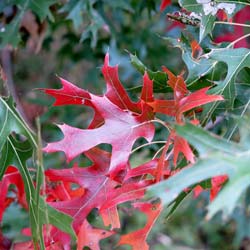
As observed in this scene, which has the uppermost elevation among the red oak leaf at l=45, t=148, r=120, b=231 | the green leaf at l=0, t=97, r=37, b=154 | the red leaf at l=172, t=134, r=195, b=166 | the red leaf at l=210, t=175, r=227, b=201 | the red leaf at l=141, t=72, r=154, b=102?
the red leaf at l=141, t=72, r=154, b=102

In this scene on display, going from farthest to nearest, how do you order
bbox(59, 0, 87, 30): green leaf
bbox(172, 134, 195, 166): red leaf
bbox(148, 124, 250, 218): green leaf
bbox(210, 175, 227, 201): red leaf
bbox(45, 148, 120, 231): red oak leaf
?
1. bbox(59, 0, 87, 30): green leaf
2. bbox(45, 148, 120, 231): red oak leaf
3. bbox(210, 175, 227, 201): red leaf
4. bbox(172, 134, 195, 166): red leaf
5. bbox(148, 124, 250, 218): green leaf

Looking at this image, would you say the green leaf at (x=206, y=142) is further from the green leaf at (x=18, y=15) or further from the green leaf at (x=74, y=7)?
the green leaf at (x=74, y=7)

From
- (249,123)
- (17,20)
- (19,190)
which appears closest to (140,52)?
(17,20)

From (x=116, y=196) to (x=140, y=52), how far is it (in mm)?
1111

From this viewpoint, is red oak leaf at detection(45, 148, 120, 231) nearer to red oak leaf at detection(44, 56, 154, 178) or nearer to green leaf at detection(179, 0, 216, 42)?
red oak leaf at detection(44, 56, 154, 178)

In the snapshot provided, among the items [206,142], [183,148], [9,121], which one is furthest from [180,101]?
[9,121]

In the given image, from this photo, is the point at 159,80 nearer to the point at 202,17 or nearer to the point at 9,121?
the point at 202,17

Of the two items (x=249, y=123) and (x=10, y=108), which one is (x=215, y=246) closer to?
(x=10, y=108)

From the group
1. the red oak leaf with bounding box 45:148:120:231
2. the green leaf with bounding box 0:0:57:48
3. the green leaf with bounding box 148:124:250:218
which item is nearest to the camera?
the green leaf with bounding box 148:124:250:218

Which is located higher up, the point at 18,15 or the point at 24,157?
the point at 18,15

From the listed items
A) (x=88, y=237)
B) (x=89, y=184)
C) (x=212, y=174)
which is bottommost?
(x=88, y=237)

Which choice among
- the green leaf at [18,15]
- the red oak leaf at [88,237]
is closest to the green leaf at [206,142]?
the red oak leaf at [88,237]

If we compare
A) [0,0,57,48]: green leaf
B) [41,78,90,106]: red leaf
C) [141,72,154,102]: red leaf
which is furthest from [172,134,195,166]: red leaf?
[0,0,57,48]: green leaf

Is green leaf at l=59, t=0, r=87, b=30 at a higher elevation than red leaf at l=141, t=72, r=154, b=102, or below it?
below
